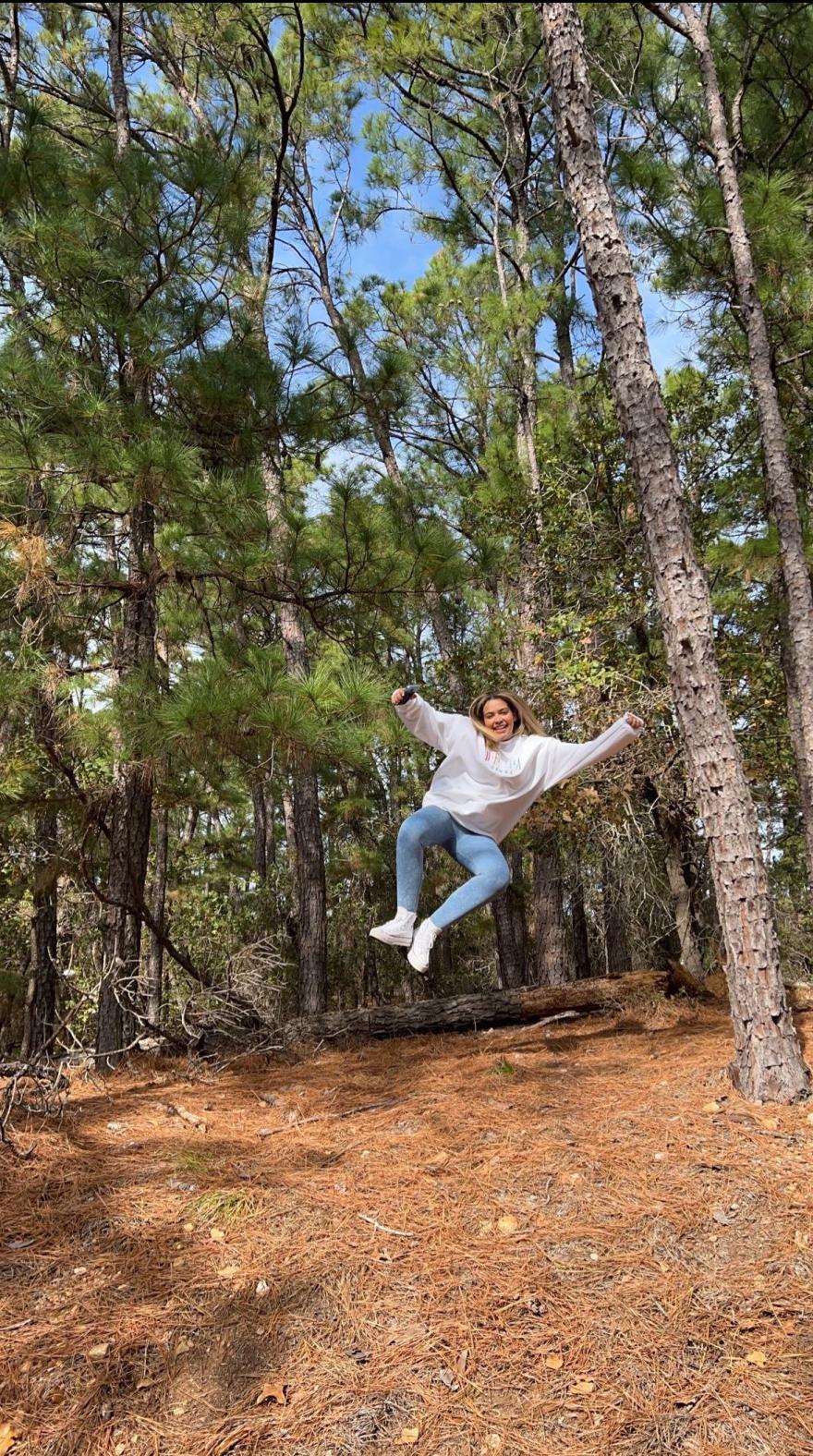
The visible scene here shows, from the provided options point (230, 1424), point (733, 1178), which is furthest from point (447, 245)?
point (230, 1424)

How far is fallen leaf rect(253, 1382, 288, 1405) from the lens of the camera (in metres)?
1.73

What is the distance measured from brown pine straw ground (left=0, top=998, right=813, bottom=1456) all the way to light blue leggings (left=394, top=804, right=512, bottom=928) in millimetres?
828

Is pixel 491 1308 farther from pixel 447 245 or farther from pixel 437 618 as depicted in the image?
pixel 447 245

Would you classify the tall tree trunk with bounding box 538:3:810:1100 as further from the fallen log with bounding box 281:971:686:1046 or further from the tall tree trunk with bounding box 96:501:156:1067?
the tall tree trunk with bounding box 96:501:156:1067

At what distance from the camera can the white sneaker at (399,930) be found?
10.3 feet

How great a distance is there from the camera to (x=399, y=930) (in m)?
3.18

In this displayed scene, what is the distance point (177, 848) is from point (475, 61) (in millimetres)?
11930

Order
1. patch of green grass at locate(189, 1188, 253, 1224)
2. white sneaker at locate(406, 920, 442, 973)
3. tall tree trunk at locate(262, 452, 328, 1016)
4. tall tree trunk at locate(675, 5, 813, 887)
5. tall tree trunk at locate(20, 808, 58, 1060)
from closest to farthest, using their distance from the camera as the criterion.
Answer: patch of green grass at locate(189, 1188, 253, 1224) < white sneaker at locate(406, 920, 442, 973) < tall tree trunk at locate(675, 5, 813, 887) < tall tree trunk at locate(262, 452, 328, 1016) < tall tree trunk at locate(20, 808, 58, 1060)

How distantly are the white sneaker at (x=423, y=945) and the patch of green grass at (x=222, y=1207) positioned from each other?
0.96m

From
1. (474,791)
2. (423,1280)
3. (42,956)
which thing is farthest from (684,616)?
(42,956)

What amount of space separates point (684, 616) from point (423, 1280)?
260 centimetres

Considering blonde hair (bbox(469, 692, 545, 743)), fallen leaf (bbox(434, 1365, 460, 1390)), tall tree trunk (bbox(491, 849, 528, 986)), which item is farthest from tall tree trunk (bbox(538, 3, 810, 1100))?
tall tree trunk (bbox(491, 849, 528, 986))

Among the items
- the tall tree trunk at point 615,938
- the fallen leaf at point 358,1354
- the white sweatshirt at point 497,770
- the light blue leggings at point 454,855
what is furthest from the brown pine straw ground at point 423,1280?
the tall tree trunk at point 615,938

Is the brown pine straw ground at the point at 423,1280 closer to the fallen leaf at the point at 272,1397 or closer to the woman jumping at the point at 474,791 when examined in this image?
the fallen leaf at the point at 272,1397
